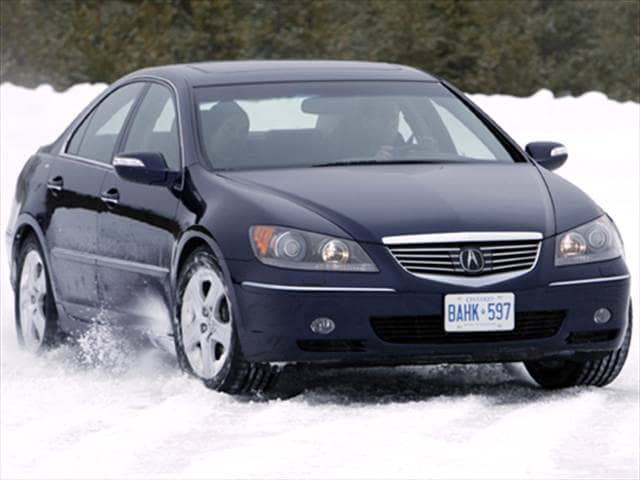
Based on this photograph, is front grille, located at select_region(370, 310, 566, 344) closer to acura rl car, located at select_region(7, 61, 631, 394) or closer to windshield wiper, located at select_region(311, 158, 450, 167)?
acura rl car, located at select_region(7, 61, 631, 394)

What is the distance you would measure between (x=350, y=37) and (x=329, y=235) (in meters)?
59.3

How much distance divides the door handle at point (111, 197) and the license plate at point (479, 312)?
207cm

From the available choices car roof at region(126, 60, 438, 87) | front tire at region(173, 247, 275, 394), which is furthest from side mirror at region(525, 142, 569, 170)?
front tire at region(173, 247, 275, 394)

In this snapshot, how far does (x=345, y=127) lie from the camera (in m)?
9.75

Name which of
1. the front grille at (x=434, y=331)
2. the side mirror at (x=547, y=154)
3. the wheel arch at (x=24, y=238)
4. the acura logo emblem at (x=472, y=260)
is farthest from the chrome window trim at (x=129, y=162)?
the side mirror at (x=547, y=154)

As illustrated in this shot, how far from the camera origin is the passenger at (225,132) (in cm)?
950

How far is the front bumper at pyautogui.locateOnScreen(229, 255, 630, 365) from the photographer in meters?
8.46

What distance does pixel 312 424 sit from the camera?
804 centimetres

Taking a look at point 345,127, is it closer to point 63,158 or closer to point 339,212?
point 339,212

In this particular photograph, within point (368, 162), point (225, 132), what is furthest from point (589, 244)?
point (225, 132)

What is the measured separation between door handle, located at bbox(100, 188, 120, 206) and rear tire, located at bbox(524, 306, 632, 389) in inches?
80.3

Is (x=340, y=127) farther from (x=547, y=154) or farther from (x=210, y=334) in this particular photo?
(x=210, y=334)

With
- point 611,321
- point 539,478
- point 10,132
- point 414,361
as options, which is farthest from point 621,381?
point 10,132

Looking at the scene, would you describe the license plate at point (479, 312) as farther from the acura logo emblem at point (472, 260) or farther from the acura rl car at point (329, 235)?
the acura logo emblem at point (472, 260)
